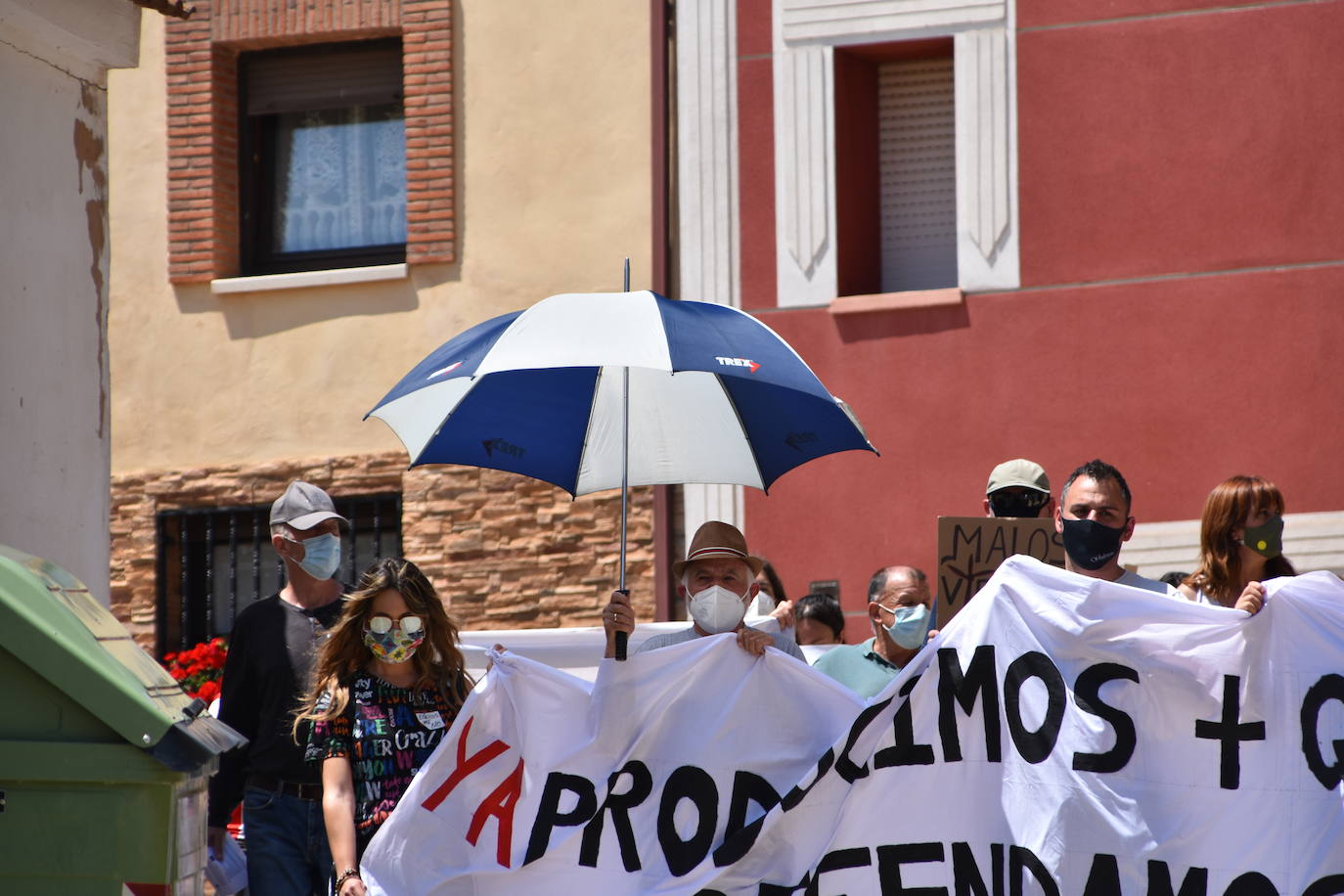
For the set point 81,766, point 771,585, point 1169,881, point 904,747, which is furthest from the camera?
point 771,585

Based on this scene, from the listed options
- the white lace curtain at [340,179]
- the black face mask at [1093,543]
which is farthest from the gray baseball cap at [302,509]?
the white lace curtain at [340,179]

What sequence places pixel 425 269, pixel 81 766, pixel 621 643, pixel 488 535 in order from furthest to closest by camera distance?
pixel 425 269
pixel 488 535
pixel 621 643
pixel 81 766

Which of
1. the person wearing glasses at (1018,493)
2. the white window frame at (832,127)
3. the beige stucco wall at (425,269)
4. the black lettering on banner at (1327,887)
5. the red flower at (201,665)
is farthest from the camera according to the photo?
the beige stucco wall at (425,269)

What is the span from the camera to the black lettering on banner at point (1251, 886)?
5133mm

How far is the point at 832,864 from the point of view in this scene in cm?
554

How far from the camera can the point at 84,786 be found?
4324mm

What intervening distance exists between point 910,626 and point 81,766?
9.81 feet

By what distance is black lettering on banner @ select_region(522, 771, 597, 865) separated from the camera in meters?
5.93

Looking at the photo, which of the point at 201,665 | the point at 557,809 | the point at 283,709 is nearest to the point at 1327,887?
the point at 557,809

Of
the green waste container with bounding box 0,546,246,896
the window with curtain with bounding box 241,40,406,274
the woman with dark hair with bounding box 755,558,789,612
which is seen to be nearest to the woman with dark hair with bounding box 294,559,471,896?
the green waste container with bounding box 0,546,246,896

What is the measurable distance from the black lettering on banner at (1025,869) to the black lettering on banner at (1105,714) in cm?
28

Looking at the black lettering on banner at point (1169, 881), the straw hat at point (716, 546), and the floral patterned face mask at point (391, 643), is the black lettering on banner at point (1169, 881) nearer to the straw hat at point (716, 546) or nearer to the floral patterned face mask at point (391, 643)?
the straw hat at point (716, 546)

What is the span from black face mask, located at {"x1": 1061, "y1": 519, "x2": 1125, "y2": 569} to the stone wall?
268 inches

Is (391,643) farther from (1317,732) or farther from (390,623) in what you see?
(1317,732)
